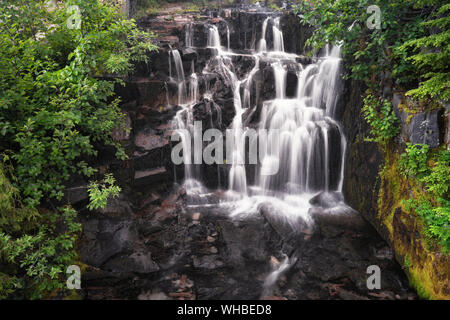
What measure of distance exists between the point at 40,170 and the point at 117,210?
9.16 feet

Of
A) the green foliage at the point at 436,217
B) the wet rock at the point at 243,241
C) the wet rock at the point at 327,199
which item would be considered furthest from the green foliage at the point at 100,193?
the wet rock at the point at 327,199

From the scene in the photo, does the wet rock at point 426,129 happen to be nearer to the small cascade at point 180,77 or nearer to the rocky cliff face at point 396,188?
the rocky cliff face at point 396,188

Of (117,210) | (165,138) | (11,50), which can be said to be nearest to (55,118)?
(11,50)

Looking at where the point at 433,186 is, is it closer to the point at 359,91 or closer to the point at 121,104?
Answer: the point at 359,91

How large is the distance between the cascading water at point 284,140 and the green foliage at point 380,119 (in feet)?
7.60

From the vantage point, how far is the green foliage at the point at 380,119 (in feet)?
22.4

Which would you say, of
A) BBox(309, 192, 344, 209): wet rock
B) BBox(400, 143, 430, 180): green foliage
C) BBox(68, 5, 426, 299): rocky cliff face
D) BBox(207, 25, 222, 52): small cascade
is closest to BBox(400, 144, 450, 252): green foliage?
BBox(400, 143, 430, 180): green foliage

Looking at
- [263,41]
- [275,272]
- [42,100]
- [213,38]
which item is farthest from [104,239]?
[263,41]

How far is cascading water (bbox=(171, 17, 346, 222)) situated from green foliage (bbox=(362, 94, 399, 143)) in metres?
2.32

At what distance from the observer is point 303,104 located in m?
11.6

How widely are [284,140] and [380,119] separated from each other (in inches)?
153

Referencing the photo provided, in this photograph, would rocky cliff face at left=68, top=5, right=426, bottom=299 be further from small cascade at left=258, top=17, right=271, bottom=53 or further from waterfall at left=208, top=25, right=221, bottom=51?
small cascade at left=258, top=17, right=271, bottom=53

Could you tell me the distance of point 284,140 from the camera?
34.7ft

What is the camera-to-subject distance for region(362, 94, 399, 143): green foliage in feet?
22.4
